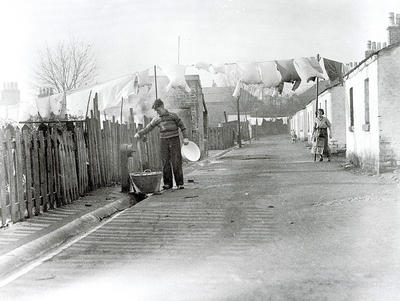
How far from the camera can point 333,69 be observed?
16.3 m

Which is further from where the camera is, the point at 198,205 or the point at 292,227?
the point at 198,205

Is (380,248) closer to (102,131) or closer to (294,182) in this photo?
(294,182)

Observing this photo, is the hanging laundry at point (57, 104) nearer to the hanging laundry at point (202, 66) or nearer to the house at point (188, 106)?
the house at point (188, 106)

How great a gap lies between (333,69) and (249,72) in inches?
114

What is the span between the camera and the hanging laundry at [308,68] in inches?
619

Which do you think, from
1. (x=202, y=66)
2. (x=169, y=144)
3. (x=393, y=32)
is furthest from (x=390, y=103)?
(x=393, y=32)

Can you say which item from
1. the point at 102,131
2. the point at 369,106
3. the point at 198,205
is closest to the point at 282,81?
the point at 369,106

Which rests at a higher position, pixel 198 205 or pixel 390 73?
pixel 390 73

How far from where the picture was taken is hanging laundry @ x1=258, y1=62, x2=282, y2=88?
626 inches

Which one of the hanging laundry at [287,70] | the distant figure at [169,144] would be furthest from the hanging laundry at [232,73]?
the distant figure at [169,144]

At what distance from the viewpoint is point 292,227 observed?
21.7ft

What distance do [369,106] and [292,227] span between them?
334 inches

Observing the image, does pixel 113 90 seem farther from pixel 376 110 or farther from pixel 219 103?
pixel 219 103

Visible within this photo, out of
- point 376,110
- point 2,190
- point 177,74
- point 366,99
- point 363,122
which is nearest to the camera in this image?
point 2,190
